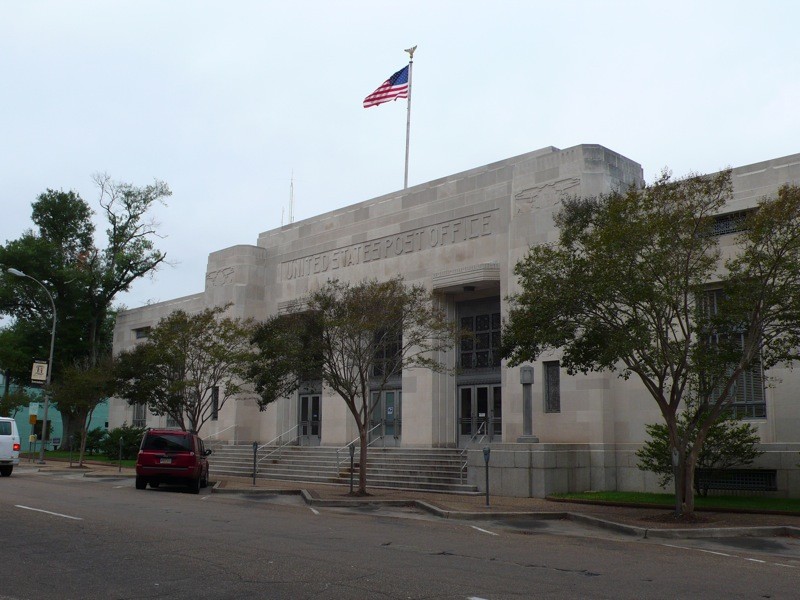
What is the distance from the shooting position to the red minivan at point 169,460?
24.1m

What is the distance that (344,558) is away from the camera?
1062 centimetres

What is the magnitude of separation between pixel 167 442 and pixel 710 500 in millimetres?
14913

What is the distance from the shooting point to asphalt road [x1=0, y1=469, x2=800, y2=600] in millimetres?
8609

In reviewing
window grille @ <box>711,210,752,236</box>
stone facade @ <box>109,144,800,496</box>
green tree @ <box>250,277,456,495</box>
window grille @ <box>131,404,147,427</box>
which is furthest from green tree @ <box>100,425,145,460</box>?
window grille @ <box>711,210,752,236</box>

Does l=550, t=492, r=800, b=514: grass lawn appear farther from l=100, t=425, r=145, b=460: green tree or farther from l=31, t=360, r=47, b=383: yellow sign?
l=31, t=360, r=47, b=383: yellow sign

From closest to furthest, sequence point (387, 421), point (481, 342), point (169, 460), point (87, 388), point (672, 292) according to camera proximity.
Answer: point (672, 292)
point (169, 460)
point (481, 342)
point (387, 421)
point (87, 388)

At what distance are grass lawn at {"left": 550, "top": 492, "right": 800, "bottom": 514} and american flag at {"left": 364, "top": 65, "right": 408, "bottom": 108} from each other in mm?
20178

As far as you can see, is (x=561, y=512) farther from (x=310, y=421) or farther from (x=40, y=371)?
(x=40, y=371)

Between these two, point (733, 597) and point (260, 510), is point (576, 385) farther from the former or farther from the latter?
point (733, 597)

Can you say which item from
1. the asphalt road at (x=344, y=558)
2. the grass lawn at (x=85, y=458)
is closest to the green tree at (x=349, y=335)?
the asphalt road at (x=344, y=558)

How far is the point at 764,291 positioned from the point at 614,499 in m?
7.51

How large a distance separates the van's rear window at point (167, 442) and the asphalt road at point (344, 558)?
263 inches

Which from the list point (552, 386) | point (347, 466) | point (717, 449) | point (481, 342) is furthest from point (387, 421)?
point (717, 449)

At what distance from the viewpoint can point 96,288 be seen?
178 feet
